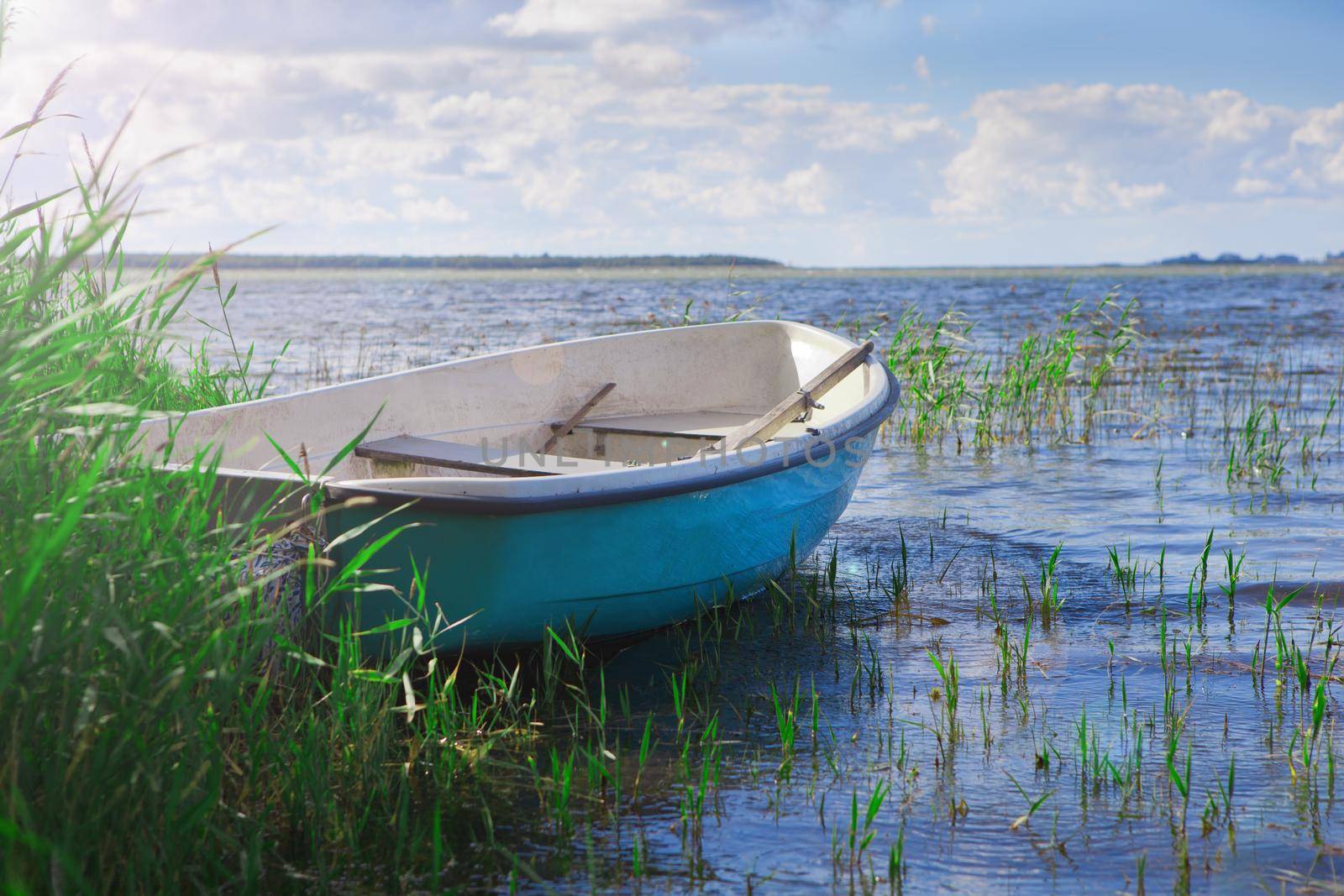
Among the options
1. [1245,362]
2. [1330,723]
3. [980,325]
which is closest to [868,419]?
[1330,723]

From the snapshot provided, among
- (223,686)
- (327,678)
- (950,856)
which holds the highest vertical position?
(223,686)

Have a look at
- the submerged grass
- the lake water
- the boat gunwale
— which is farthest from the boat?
the lake water

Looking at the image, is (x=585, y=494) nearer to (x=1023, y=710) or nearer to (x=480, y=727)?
(x=480, y=727)

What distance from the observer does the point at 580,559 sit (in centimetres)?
373

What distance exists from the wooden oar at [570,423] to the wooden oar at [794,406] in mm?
1002

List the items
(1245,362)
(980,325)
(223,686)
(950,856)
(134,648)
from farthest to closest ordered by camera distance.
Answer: (980,325) < (1245,362) < (950,856) < (223,686) < (134,648)

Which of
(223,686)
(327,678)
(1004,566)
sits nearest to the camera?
(223,686)

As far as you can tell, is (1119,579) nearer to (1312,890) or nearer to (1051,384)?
(1312,890)

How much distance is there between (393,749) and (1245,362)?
1390cm

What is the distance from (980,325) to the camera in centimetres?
2242

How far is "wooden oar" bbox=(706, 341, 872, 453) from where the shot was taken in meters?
4.86

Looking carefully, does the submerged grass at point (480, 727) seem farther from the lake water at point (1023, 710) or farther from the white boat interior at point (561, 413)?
the white boat interior at point (561, 413)

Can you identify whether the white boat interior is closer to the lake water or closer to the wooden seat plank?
Answer: the wooden seat plank

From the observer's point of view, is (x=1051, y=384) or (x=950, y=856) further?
(x=1051, y=384)
